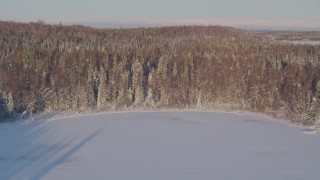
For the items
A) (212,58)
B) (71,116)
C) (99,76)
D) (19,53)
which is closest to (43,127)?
(71,116)

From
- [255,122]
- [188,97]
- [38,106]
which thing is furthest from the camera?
[188,97]

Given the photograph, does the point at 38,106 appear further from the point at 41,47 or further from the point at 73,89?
the point at 41,47

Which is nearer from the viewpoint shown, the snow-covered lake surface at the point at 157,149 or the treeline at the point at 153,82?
the snow-covered lake surface at the point at 157,149

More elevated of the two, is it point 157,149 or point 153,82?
point 153,82

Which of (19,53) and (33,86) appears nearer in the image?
(33,86)

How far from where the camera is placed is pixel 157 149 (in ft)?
101

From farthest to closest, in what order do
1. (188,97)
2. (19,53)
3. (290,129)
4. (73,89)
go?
(19,53) < (188,97) < (73,89) < (290,129)

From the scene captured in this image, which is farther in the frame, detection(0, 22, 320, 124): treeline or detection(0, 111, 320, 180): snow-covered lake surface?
detection(0, 22, 320, 124): treeline

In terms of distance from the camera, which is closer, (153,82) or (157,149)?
(157,149)

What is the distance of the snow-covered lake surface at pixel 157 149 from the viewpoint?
24.9 metres

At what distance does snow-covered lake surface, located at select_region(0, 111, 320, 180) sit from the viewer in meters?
24.9

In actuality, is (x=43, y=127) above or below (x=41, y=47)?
below

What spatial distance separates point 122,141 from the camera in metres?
33.3

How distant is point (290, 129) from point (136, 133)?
13.2m
